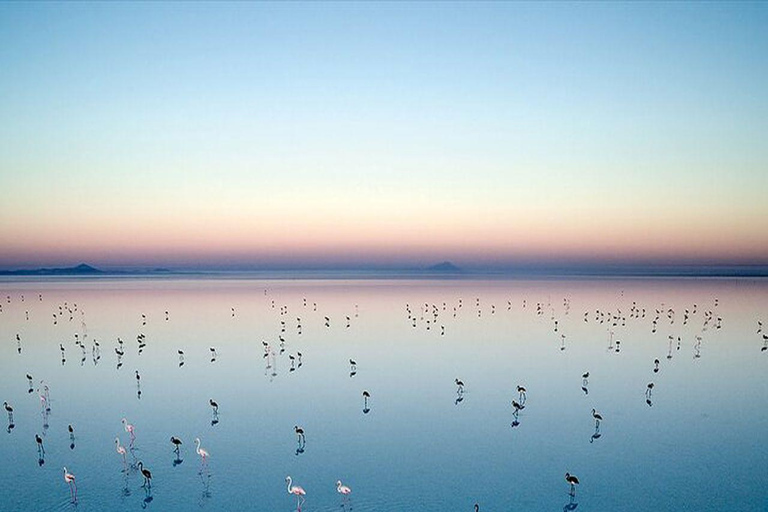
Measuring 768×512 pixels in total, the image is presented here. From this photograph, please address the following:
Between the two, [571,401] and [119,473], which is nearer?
[119,473]

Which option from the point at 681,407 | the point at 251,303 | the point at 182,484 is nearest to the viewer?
the point at 182,484

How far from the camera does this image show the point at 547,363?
95.7ft

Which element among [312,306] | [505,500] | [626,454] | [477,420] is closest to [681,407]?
[626,454]

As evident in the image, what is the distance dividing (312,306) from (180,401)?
36912mm

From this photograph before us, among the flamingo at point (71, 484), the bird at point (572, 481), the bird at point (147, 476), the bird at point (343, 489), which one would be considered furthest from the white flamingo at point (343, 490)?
the flamingo at point (71, 484)

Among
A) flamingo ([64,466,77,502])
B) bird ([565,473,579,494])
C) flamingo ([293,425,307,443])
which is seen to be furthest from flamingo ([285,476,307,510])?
bird ([565,473,579,494])

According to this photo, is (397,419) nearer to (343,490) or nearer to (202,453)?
(343,490)

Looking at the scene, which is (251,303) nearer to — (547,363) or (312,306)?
(312,306)

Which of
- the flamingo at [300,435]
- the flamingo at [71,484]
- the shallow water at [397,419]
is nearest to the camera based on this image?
the flamingo at [71,484]

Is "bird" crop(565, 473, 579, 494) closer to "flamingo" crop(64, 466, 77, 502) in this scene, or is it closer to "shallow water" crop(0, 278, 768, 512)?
"shallow water" crop(0, 278, 768, 512)

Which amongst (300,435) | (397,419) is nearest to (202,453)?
(300,435)

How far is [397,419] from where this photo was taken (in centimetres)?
1981

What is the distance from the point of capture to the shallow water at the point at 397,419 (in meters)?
14.0

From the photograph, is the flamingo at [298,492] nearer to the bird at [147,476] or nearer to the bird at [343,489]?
the bird at [343,489]
